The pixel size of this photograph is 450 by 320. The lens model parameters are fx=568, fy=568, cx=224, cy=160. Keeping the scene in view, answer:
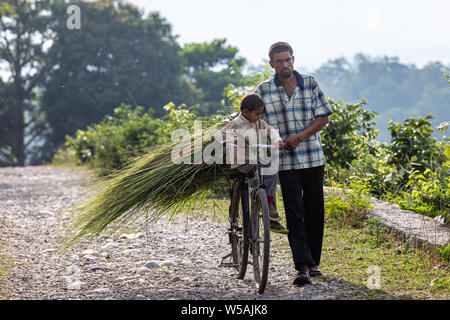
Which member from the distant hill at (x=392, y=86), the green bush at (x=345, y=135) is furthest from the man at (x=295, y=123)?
the distant hill at (x=392, y=86)

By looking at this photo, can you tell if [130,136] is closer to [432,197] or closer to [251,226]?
[432,197]

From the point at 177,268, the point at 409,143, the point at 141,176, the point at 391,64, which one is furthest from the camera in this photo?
the point at 391,64

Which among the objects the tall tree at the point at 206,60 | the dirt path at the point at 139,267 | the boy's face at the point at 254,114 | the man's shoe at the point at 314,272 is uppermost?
the tall tree at the point at 206,60

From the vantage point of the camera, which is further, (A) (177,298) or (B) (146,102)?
(B) (146,102)

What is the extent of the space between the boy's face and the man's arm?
0.98 feet

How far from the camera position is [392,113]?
57656 millimetres

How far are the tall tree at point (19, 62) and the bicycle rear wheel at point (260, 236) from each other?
28.4m

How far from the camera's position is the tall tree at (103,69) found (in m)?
30.6

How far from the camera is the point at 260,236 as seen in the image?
4008 mm

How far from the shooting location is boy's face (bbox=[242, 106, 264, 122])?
392cm

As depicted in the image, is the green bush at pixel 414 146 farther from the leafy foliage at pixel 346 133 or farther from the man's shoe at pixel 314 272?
the man's shoe at pixel 314 272
